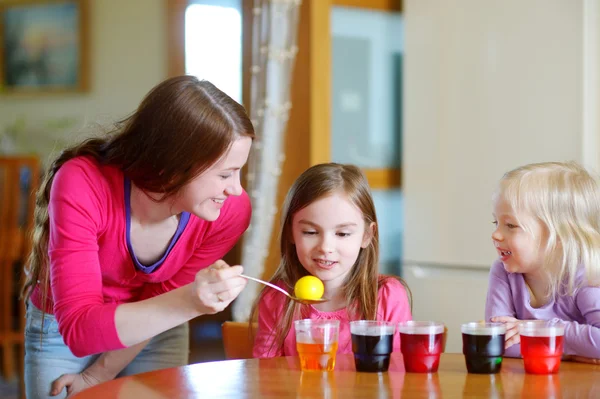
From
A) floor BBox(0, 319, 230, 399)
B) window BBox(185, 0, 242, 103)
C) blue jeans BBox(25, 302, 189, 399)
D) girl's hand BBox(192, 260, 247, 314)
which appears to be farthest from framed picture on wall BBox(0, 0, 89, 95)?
girl's hand BBox(192, 260, 247, 314)

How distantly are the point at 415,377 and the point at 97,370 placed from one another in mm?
829

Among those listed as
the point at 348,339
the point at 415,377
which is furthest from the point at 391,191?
the point at 415,377

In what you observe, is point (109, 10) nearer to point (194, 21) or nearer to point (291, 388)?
point (194, 21)

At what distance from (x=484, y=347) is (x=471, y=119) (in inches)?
83.0

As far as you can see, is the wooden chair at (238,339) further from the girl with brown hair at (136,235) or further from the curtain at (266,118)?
the curtain at (266,118)

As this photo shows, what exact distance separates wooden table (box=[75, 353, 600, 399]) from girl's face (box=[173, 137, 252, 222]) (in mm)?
360

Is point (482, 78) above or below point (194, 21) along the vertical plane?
below

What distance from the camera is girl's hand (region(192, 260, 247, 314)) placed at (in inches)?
57.1

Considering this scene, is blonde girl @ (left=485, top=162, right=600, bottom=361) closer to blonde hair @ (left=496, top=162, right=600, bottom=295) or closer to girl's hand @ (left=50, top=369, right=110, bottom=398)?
blonde hair @ (left=496, top=162, right=600, bottom=295)

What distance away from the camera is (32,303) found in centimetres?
195

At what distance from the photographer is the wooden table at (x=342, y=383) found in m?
1.27

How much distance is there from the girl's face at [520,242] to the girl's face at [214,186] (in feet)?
1.76

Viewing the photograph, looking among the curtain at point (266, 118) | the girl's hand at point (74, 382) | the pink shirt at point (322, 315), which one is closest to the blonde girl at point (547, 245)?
the pink shirt at point (322, 315)

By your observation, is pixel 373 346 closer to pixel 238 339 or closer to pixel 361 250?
pixel 238 339
